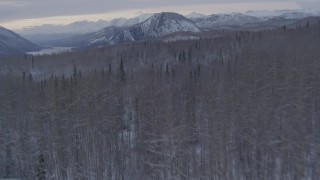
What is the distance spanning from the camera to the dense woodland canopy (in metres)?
46.4

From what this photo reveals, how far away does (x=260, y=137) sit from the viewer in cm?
4728

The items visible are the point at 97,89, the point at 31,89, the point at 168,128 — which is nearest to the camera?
the point at 168,128

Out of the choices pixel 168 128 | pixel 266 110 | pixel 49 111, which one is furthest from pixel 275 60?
pixel 49 111

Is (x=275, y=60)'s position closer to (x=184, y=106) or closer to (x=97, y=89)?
(x=184, y=106)

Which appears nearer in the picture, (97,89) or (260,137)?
(260,137)

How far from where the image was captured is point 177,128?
4850cm

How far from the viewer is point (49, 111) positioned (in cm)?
5638

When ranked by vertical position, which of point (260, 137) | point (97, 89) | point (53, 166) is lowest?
point (53, 166)

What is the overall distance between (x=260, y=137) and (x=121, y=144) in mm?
16011

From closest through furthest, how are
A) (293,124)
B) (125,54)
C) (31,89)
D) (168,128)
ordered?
(293,124) < (168,128) < (31,89) < (125,54)

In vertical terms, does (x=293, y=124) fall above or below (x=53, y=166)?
above

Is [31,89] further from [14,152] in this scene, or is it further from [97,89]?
[97,89]

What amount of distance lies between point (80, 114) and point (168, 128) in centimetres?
1211

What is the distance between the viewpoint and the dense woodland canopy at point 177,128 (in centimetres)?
4644
